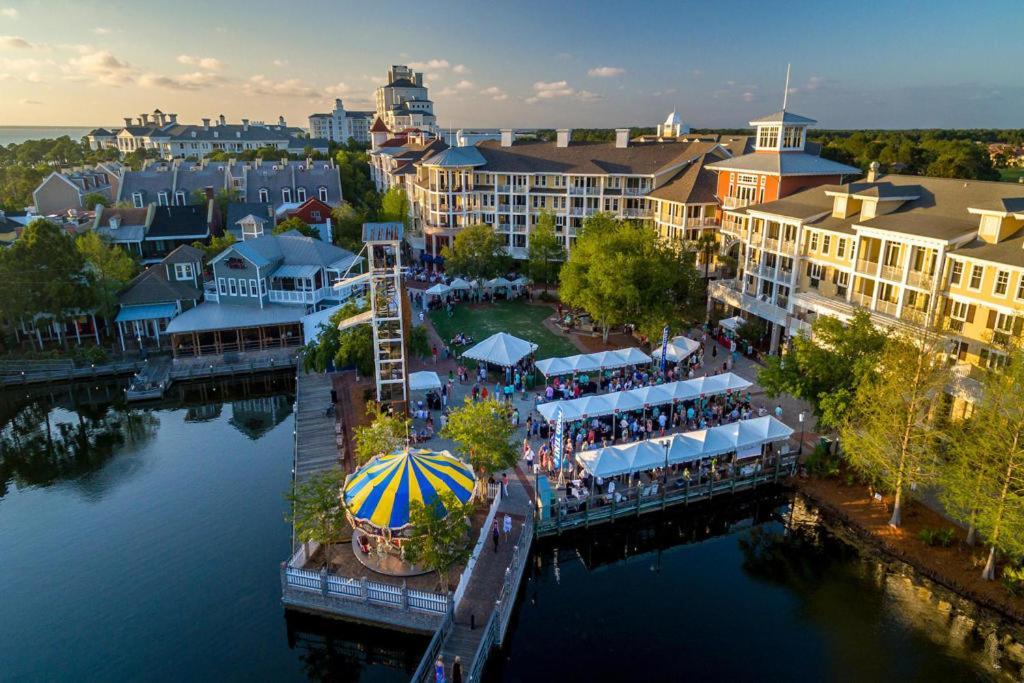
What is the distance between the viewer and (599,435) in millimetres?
31766

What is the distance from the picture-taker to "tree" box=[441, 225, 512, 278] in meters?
56.5

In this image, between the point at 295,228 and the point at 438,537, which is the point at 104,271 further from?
the point at 438,537

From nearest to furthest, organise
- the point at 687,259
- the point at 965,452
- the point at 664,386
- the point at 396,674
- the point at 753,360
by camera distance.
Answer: the point at 396,674 → the point at 965,452 → the point at 664,386 → the point at 753,360 → the point at 687,259

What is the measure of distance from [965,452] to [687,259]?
25.8 metres

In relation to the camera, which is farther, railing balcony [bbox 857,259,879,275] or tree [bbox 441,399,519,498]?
railing balcony [bbox 857,259,879,275]

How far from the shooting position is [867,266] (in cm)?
3656

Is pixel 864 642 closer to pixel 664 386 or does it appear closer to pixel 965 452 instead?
pixel 965 452

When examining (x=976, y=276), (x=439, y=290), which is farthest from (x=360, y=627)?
(x=439, y=290)

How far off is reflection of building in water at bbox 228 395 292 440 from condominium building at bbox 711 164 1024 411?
107 ft

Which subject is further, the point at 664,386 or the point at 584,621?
the point at 664,386

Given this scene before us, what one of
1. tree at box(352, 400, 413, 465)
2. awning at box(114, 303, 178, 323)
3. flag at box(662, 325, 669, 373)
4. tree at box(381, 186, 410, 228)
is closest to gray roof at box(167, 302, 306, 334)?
awning at box(114, 303, 178, 323)

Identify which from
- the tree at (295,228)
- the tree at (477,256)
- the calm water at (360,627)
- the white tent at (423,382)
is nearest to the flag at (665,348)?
the calm water at (360,627)

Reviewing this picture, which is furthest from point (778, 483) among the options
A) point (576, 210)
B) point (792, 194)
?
point (576, 210)

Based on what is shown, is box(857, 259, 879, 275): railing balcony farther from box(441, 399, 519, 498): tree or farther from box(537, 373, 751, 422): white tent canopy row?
box(441, 399, 519, 498): tree
